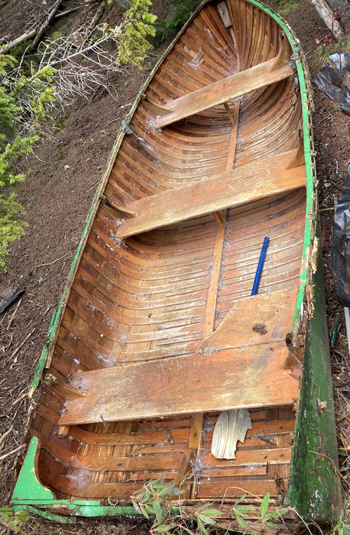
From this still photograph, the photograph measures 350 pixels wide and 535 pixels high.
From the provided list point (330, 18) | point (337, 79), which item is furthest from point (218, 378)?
point (330, 18)

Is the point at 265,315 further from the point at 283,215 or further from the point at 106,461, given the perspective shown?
the point at 106,461

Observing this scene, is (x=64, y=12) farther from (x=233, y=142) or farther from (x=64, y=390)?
(x=64, y=390)

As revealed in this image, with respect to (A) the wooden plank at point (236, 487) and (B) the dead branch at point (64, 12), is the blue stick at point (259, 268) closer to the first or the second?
(A) the wooden plank at point (236, 487)

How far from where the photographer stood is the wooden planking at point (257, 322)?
2594 millimetres

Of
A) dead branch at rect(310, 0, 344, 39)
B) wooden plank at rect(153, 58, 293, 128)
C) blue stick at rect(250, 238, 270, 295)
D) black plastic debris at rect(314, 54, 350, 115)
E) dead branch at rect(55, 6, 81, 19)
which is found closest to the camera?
blue stick at rect(250, 238, 270, 295)

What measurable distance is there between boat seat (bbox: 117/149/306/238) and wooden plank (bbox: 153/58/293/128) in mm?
1380

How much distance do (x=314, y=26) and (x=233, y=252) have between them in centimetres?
433

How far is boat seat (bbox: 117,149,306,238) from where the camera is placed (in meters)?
3.45

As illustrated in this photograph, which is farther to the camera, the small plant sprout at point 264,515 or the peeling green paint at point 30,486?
the peeling green paint at point 30,486

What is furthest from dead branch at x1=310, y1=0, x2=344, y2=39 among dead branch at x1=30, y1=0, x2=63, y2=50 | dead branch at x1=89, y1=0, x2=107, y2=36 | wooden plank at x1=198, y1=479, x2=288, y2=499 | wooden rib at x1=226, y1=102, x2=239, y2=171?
dead branch at x1=30, y1=0, x2=63, y2=50

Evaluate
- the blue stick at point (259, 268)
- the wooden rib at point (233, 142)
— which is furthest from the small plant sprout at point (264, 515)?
the wooden rib at point (233, 142)

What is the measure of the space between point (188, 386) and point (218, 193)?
1.97m

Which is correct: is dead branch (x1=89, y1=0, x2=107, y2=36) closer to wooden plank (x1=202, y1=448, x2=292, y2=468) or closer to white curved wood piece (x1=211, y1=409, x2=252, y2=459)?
white curved wood piece (x1=211, y1=409, x2=252, y2=459)

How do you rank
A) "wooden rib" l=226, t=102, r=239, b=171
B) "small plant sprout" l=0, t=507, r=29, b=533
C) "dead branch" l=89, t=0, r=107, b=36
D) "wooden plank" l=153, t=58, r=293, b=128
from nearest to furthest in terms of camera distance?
"small plant sprout" l=0, t=507, r=29, b=533 → "wooden plank" l=153, t=58, r=293, b=128 → "wooden rib" l=226, t=102, r=239, b=171 → "dead branch" l=89, t=0, r=107, b=36
